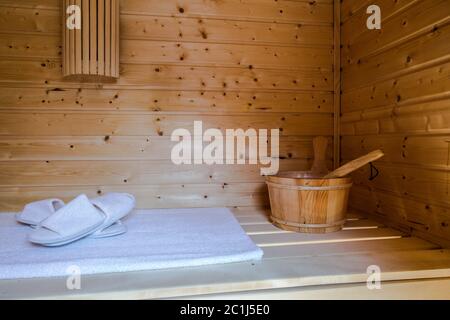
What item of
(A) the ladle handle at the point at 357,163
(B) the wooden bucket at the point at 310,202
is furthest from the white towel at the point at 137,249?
(A) the ladle handle at the point at 357,163

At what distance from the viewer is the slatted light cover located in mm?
1391

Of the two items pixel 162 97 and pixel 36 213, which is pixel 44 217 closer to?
pixel 36 213

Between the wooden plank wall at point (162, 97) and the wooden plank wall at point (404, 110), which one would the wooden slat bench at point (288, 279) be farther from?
the wooden plank wall at point (162, 97)

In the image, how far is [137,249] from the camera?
1.03m

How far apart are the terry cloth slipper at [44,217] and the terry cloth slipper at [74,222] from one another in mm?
21

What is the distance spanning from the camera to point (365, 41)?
4.89ft

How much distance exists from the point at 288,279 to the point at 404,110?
0.78 m

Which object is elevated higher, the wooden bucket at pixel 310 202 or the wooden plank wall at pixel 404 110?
the wooden plank wall at pixel 404 110

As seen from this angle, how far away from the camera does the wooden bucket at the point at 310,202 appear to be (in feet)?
3.86

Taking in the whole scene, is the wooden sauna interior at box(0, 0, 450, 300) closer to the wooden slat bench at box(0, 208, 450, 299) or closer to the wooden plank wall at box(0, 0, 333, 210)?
the wooden plank wall at box(0, 0, 333, 210)

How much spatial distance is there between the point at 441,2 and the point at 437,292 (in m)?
0.87

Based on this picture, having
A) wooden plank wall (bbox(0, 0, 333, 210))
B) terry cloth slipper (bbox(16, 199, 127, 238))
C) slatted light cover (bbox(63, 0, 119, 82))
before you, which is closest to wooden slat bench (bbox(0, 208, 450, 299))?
terry cloth slipper (bbox(16, 199, 127, 238))

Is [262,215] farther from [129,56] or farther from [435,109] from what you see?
[129,56]

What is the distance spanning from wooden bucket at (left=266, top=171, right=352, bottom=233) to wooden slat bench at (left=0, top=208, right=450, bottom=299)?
0.17 m
